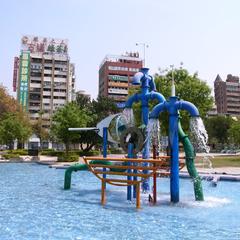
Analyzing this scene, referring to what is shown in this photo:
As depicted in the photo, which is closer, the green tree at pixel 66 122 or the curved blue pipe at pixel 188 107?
the curved blue pipe at pixel 188 107

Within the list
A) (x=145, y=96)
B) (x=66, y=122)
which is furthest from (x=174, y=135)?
(x=66, y=122)

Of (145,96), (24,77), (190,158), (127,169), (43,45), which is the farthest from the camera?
(43,45)

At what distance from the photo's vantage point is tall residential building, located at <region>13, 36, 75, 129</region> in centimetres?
11581

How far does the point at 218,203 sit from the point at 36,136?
7228 cm

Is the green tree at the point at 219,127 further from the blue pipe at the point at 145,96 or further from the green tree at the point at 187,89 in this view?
the blue pipe at the point at 145,96

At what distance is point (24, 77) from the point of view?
11544 centimetres

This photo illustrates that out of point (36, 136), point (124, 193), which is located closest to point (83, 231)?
point (124, 193)

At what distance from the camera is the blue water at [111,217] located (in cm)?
890

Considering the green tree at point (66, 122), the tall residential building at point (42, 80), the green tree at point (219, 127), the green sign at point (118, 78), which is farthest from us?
the green sign at point (118, 78)

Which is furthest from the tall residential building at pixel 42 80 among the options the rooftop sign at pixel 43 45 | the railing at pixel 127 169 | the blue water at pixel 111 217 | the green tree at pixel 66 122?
the railing at pixel 127 169

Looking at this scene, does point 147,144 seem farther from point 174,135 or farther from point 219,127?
point 219,127

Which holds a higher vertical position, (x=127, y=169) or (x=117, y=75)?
(x=117, y=75)

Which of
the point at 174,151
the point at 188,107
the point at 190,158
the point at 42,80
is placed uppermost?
the point at 42,80

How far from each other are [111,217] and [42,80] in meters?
114
